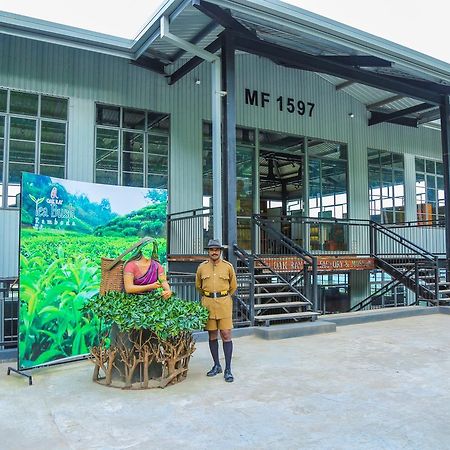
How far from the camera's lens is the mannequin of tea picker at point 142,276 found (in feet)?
16.5

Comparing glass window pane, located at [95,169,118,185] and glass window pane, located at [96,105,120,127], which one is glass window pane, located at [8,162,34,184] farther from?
glass window pane, located at [96,105,120,127]

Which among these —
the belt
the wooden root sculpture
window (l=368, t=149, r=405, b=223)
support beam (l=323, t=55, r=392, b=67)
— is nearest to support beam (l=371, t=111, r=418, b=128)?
window (l=368, t=149, r=405, b=223)

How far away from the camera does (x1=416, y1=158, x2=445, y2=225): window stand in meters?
16.6

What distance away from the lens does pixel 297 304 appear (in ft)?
28.9

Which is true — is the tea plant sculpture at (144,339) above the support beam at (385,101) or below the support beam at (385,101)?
below

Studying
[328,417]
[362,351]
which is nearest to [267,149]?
[362,351]

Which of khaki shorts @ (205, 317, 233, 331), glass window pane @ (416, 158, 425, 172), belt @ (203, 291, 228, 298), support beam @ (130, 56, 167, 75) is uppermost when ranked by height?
support beam @ (130, 56, 167, 75)

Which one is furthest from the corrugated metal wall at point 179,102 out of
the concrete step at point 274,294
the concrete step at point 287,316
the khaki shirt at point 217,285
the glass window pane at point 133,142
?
the khaki shirt at point 217,285

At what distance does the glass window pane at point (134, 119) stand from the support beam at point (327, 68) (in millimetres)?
3217

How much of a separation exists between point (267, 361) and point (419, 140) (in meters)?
13.4

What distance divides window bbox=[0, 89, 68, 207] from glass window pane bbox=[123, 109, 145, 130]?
→ 140cm

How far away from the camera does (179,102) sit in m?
11.8

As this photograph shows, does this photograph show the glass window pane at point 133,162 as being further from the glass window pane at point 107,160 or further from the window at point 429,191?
the window at point 429,191

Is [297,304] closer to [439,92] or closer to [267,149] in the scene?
[267,149]
